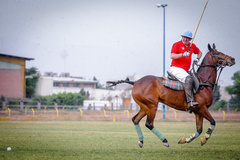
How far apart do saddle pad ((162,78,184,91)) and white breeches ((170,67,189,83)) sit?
0.20 m

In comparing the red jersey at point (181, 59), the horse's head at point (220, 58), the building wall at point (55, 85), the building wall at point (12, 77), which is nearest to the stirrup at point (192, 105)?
the red jersey at point (181, 59)

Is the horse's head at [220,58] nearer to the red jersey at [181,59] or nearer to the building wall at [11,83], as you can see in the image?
the red jersey at [181,59]

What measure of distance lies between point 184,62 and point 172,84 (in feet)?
3.88

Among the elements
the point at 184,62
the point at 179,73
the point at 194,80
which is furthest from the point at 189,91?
the point at 184,62

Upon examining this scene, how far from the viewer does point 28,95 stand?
251 ft

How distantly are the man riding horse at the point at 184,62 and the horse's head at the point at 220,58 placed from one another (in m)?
0.53

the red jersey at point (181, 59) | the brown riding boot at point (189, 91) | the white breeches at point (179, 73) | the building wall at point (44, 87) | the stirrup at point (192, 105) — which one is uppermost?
the red jersey at point (181, 59)

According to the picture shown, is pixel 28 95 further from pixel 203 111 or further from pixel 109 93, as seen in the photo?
pixel 203 111

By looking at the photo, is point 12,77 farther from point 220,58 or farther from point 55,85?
point 220,58

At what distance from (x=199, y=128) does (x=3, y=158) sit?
6845mm

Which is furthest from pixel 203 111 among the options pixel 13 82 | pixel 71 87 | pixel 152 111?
pixel 71 87

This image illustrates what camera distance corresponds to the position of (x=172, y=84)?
11508 millimetres

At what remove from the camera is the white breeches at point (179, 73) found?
11663mm

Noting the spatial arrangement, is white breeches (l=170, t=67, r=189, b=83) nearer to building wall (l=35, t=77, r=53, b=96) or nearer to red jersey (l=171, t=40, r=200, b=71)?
red jersey (l=171, t=40, r=200, b=71)
